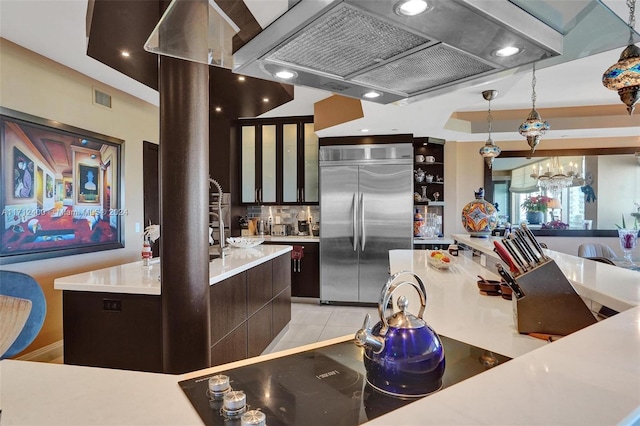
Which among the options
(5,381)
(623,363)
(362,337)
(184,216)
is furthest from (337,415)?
(184,216)

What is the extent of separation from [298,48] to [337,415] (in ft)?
3.05

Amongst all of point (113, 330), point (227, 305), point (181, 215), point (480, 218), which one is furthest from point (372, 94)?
point (480, 218)

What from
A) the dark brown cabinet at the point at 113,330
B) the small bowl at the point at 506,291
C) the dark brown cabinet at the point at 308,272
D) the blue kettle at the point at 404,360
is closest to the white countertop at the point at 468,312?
the small bowl at the point at 506,291

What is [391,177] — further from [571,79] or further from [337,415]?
[337,415]

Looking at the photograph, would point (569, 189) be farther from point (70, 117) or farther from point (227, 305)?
point (70, 117)

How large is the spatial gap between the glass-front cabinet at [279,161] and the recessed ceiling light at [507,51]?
4.25m

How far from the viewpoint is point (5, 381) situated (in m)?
0.84

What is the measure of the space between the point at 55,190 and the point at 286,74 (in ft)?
10.5

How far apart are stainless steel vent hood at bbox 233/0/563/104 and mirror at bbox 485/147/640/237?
481 cm

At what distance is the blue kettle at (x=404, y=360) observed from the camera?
0.87 meters

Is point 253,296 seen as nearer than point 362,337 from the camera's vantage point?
No

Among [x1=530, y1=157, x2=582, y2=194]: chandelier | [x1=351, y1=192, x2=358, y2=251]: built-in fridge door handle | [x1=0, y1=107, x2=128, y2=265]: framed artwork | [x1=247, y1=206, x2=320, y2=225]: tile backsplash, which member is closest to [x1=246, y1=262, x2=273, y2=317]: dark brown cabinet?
[x1=351, y1=192, x2=358, y2=251]: built-in fridge door handle

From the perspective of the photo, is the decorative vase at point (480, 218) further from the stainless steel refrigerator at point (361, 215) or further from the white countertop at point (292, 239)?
the white countertop at point (292, 239)

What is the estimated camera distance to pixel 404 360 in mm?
872
